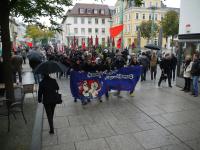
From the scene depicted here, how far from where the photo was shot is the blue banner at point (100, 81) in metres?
8.07

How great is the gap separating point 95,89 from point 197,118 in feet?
12.4

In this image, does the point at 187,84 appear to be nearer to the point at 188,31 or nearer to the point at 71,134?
the point at 188,31

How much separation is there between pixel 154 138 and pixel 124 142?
0.82 metres

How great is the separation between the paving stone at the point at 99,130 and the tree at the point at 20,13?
3399mm

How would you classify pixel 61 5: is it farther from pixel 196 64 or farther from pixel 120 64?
pixel 196 64

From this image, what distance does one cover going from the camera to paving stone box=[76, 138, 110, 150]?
490cm

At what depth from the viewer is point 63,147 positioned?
4.96 m

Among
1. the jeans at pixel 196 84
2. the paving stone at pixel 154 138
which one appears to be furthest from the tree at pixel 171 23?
the paving stone at pixel 154 138

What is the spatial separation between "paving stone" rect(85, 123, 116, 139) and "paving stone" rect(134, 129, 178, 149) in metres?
0.75

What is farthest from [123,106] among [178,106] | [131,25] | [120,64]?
[131,25]

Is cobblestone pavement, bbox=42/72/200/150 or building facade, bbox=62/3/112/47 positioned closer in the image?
cobblestone pavement, bbox=42/72/200/150

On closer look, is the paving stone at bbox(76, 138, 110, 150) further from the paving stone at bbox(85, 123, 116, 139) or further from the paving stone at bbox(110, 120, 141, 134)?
the paving stone at bbox(110, 120, 141, 134)

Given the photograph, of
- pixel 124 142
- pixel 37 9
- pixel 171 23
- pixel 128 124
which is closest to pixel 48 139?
pixel 124 142

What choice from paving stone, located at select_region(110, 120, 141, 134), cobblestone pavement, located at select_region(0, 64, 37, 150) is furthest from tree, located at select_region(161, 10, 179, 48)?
cobblestone pavement, located at select_region(0, 64, 37, 150)
